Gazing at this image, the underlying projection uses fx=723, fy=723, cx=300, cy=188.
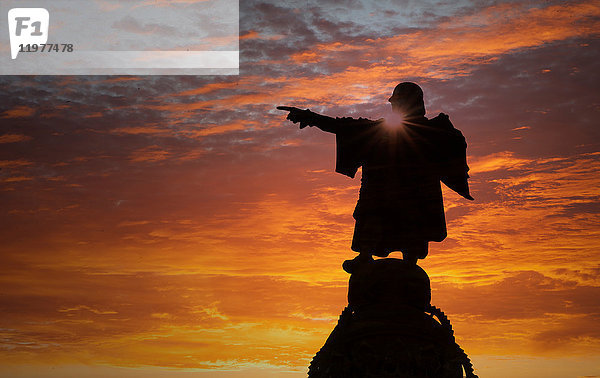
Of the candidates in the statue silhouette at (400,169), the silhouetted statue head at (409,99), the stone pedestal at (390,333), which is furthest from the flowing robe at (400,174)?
the stone pedestal at (390,333)

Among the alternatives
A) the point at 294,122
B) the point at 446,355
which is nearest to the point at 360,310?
the point at 446,355

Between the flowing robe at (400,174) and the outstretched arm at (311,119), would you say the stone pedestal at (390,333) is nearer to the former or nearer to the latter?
the flowing robe at (400,174)

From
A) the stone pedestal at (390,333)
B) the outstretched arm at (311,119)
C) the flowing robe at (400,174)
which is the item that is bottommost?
the stone pedestal at (390,333)

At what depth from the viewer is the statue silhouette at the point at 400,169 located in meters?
15.3

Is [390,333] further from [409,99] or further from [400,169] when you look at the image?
[409,99]

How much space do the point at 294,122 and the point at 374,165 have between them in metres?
1.97

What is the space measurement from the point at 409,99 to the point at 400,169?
1.57 m

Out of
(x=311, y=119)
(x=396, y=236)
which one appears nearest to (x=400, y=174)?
(x=396, y=236)

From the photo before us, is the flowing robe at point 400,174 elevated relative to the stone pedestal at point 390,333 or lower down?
elevated

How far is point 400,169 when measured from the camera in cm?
1549

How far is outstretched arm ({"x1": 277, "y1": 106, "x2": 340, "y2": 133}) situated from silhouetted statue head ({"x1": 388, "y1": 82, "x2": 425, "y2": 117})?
1.40 meters

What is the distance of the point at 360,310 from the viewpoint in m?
14.8

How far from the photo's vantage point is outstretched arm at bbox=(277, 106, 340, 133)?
15.4 metres

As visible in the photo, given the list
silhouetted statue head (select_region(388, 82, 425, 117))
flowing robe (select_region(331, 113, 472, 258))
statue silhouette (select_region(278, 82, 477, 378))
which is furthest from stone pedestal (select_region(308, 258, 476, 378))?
silhouetted statue head (select_region(388, 82, 425, 117))
